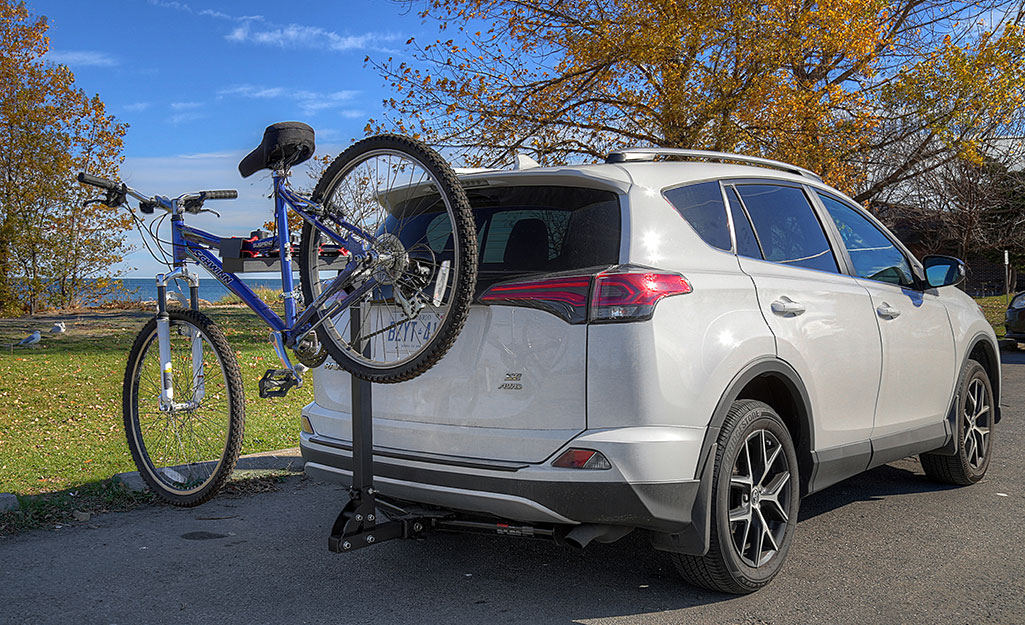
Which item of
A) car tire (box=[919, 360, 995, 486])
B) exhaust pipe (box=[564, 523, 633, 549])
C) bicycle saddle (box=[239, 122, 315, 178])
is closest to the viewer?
exhaust pipe (box=[564, 523, 633, 549])

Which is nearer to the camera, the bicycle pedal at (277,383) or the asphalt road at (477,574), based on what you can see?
the asphalt road at (477,574)

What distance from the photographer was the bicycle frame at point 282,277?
12.6 feet

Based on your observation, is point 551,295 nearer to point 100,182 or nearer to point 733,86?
point 100,182

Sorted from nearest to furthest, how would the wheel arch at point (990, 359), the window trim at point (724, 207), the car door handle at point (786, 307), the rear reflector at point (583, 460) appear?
1. the rear reflector at point (583, 460)
2. the window trim at point (724, 207)
3. the car door handle at point (786, 307)
4. the wheel arch at point (990, 359)

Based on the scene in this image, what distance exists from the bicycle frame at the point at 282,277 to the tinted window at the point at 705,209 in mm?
1343

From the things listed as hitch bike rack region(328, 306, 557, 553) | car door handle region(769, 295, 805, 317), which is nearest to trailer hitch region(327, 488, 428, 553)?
hitch bike rack region(328, 306, 557, 553)

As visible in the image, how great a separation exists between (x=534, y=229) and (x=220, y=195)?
236 cm

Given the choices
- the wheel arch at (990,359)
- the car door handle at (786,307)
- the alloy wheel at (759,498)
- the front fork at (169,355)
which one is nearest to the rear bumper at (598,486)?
the alloy wheel at (759,498)

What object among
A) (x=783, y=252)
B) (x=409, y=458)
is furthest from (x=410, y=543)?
(x=783, y=252)

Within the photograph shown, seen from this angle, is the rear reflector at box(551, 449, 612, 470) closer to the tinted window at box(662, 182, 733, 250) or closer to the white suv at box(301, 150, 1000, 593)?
the white suv at box(301, 150, 1000, 593)

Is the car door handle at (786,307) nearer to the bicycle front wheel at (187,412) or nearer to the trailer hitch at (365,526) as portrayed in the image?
the trailer hitch at (365,526)

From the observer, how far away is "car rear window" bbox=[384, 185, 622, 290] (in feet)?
11.7

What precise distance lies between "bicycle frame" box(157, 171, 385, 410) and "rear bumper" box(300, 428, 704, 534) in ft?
2.94

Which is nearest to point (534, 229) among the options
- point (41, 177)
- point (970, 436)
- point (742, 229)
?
point (742, 229)
